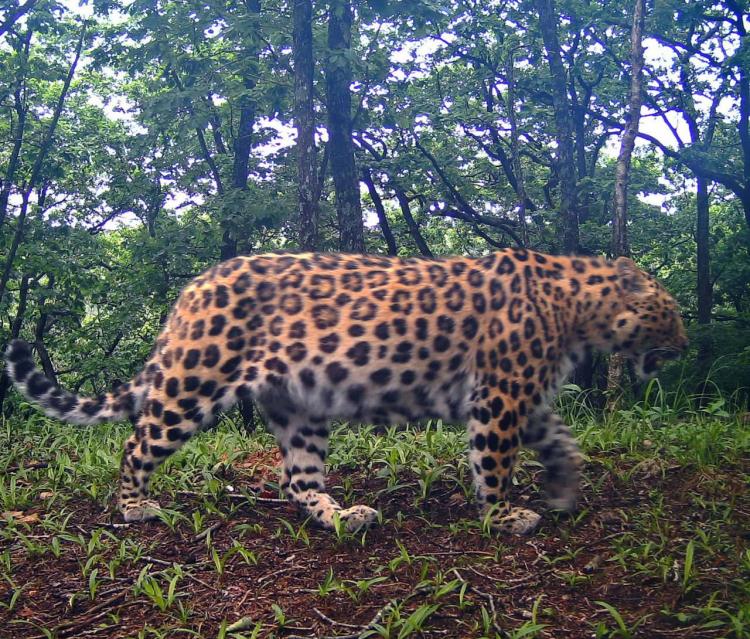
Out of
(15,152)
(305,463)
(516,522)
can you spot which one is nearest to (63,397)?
(305,463)

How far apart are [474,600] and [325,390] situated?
1.81 meters

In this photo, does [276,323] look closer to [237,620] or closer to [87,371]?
[237,620]

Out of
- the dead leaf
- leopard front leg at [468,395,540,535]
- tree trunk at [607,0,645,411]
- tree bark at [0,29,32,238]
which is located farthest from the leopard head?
tree bark at [0,29,32,238]

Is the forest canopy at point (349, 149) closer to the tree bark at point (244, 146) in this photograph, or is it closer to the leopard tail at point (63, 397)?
the tree bark at point (244, 146)

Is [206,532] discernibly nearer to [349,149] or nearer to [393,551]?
[393,551]

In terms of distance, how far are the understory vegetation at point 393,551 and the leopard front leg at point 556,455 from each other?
156 millimetres

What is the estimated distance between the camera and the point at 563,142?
15242mm

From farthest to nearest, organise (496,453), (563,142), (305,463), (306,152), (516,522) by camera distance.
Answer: (563,142), (306,152), (305,463), (496,453), (516,522)

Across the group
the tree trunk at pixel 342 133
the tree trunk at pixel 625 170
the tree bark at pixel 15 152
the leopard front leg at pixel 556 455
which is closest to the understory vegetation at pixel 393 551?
the leopard front leg at pixel 556 455

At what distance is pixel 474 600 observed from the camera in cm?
405

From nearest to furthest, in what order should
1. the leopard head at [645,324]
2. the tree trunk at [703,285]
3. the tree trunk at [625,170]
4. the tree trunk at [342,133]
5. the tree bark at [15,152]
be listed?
the leopard head at [645,324] → the tree trunk at [625,170] → the tree trunk at [342,133] → the tree bark at [15,152] → the tree trunk at [703,285]

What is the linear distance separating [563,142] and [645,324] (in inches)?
409

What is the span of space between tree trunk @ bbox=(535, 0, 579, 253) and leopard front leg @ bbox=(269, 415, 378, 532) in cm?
991

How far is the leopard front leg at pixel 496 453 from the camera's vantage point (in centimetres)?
500
